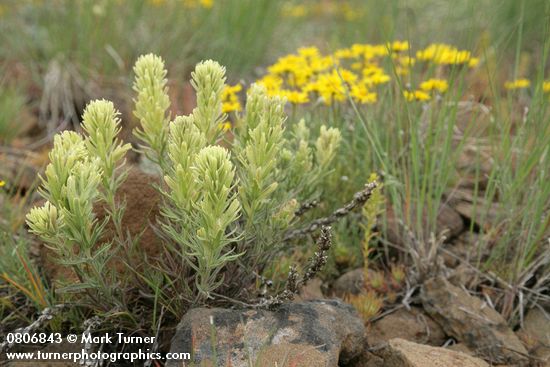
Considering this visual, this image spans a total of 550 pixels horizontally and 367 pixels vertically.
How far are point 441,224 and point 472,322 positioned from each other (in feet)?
2.21

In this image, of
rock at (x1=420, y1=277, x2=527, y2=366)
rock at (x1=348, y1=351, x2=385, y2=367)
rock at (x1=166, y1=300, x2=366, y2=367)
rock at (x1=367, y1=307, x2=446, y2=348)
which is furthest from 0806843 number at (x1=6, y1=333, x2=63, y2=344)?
rock at (x1=420, y1=277, x2=527, y2=366)

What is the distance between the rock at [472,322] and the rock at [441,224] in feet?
1.16

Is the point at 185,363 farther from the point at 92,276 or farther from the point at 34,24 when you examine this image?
the point at 34,24

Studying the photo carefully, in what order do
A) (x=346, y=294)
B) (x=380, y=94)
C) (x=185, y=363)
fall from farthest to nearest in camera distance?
(x=380, y=94) → (x=346, y=294) → (x=185, y=363)

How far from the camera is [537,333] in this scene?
2.55m

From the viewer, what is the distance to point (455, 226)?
3.06m

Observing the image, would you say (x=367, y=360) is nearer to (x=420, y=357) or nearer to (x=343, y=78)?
(x=420, y=357)

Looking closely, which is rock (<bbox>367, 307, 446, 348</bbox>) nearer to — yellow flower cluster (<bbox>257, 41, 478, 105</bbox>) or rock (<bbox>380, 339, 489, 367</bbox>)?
rock (<bbox>380, 339, 489, 367</bbox>)

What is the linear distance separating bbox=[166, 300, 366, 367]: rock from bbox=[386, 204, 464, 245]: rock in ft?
3.24

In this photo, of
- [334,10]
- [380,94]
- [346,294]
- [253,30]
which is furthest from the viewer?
[334,10]

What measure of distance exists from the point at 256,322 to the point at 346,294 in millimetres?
872

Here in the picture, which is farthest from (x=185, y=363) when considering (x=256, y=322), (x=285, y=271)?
(x=285, y=271)

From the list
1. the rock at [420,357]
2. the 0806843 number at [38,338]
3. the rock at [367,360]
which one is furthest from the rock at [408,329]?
the 0806843 number at [38,338]

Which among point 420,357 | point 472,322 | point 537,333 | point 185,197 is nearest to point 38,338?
point 185,197
